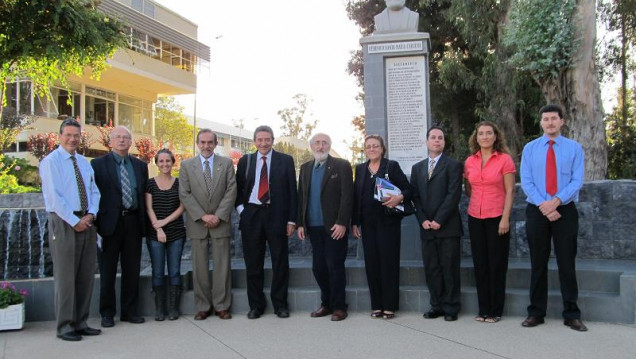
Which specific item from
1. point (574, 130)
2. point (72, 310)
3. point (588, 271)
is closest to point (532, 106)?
point (574, 130)

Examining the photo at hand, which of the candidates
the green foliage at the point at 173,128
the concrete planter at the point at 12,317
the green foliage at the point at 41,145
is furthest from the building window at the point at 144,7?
the concrete planter at the point at 12,317

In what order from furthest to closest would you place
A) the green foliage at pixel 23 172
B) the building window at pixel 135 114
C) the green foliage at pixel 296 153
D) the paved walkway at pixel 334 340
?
the building window at pixel 135 114
the green foliage at pixel 296 153
the green foliage at pixel 23 172
the paved walkway at pixel 334 340

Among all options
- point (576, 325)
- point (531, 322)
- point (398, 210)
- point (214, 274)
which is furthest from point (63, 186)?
point (576, 325)

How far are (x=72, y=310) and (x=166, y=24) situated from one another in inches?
1193

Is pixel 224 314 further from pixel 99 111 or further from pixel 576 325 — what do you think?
pixel 99 111

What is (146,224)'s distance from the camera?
5.93 metres

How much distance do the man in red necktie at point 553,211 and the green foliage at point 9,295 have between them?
16.6ft

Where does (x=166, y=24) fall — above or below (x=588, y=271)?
above

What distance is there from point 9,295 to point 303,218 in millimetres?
3102

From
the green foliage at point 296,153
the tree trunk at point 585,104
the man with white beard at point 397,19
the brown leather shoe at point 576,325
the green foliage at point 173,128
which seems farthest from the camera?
the green foliage at point 173,128

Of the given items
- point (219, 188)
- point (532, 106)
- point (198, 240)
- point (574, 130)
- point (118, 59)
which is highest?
point (118, 59)

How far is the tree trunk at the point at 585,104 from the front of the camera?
1111 centimetres

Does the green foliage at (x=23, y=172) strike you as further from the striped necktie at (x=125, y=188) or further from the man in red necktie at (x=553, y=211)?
the man in red necktie at (x=553, y=211)

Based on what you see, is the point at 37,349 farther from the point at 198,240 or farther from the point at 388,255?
the point at 388,255
